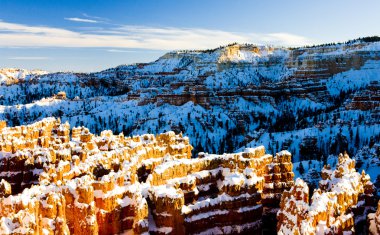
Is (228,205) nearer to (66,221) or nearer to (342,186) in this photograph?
(342,186)

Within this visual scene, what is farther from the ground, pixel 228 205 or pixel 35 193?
pixel 35 193

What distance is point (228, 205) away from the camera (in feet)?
81.6

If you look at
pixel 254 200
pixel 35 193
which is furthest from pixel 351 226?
pixel 35 193

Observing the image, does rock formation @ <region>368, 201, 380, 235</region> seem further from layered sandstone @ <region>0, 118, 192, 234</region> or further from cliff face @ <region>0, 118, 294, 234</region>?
layered sandstone @ <region>0, 118, 192, 234</region>

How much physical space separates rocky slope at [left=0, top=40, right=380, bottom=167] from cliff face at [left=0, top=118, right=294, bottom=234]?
52.2m

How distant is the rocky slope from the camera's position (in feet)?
302

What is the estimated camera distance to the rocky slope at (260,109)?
3629 inches

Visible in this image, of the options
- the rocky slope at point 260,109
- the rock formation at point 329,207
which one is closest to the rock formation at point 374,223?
the rock formation at point 329,207

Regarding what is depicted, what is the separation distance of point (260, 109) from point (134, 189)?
407ft

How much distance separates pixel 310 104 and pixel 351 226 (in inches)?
5263

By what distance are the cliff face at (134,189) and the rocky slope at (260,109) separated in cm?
5221

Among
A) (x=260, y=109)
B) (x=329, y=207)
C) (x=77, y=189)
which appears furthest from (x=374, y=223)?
(x=260, y=109)

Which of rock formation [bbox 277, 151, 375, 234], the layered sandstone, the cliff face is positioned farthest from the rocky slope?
the layered sandstone

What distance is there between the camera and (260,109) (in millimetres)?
143375
